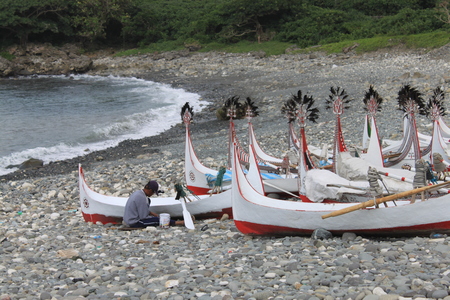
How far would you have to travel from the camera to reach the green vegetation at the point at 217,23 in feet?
163

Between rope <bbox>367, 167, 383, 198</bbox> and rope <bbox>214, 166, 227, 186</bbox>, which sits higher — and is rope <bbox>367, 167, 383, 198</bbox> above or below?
above

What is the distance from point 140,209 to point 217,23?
52150 millimetres

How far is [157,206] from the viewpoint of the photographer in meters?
11.3

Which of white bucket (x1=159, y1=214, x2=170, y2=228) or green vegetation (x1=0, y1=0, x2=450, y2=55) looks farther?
green vegetation (x1=0, y1=0, x2=450, y2=55)

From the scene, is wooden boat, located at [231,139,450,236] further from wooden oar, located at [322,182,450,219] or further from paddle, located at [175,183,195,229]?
paddle, located at [175,183,195,229]

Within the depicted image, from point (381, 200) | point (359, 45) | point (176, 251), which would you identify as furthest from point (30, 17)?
point (381, 200)

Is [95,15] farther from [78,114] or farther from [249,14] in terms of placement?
[78,114]

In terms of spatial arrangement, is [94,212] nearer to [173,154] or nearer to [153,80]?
[173,154]

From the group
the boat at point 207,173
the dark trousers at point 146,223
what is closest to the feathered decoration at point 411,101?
the boat at point 207,173

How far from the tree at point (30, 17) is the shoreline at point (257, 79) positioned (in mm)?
7528

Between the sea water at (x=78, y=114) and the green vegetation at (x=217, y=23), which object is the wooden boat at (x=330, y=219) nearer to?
the sea water at (x=78, y=114)

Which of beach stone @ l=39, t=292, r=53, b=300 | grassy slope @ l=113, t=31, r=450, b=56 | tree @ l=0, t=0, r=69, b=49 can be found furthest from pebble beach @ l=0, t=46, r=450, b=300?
tree @ l=0, t=0, r=69, b=49

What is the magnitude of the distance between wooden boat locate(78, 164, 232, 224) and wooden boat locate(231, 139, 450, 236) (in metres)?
1.31

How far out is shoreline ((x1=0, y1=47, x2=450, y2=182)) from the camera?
2112cm
